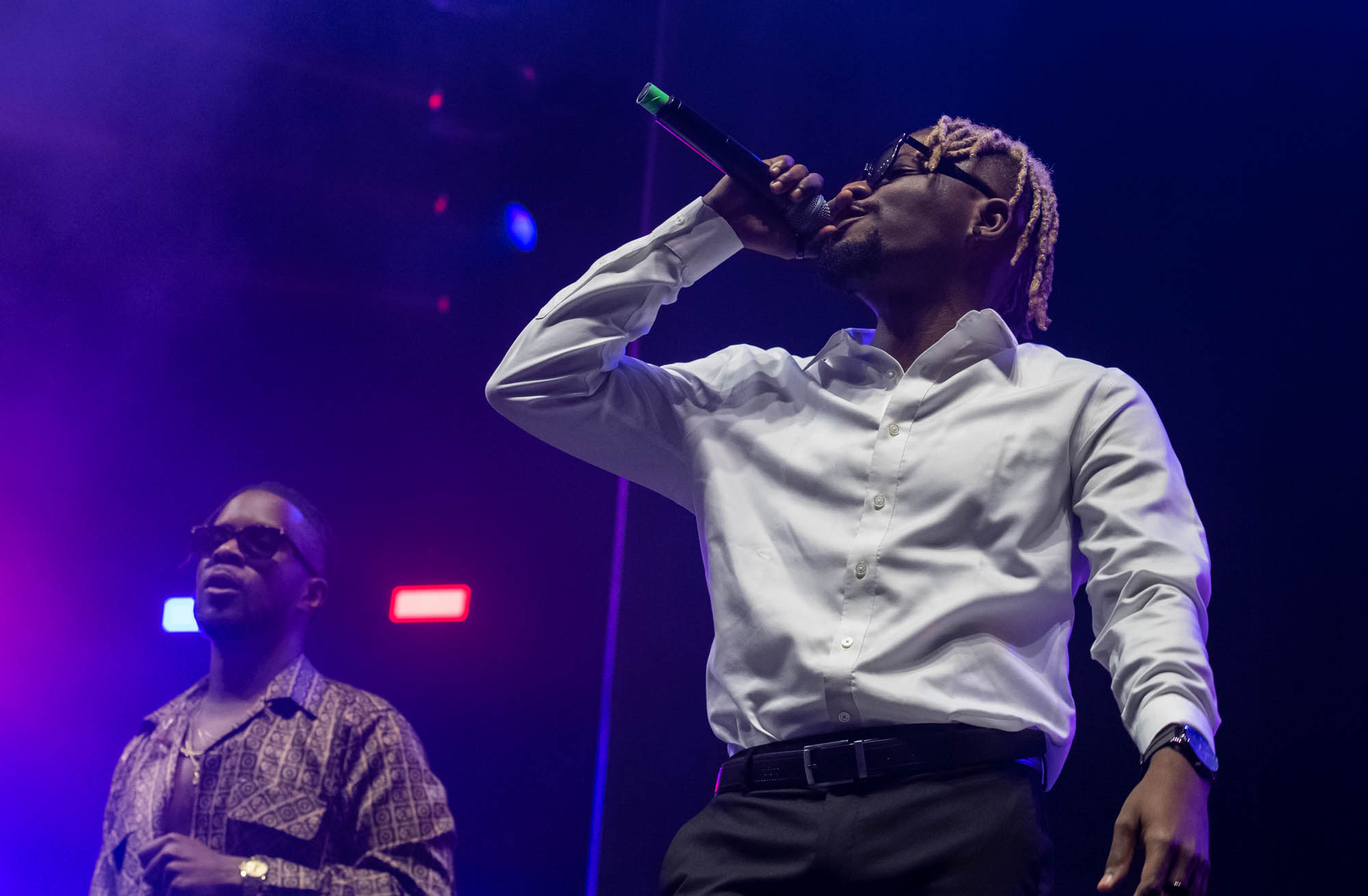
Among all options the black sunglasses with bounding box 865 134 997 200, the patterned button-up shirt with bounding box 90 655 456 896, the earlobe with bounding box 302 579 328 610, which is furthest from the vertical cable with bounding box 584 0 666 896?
the black sunglasses with bounding box 865 134 997 200

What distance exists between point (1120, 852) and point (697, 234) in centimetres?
110

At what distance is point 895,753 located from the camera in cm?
127

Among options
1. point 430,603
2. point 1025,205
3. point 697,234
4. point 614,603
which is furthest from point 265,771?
point 1025,205

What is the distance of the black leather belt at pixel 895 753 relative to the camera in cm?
126

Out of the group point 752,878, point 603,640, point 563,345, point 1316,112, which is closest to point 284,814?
point 603,640

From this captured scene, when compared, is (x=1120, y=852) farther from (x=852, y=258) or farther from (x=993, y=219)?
(x=993, y=219)

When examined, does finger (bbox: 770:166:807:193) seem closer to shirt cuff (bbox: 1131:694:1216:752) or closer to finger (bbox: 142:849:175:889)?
Answer: shirt cuff (bbox: 1131:694:1216:752)

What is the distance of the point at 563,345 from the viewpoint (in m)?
1.74

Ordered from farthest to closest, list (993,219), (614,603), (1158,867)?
(614,603) < (993,219) < (1158,867)

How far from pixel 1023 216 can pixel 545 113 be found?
159 cm

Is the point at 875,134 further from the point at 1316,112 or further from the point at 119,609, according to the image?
the point at 119,609

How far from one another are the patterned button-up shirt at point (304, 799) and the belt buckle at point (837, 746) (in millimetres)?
1484

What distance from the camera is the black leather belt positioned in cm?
126

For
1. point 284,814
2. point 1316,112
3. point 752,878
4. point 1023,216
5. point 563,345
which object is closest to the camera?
point 752,878
